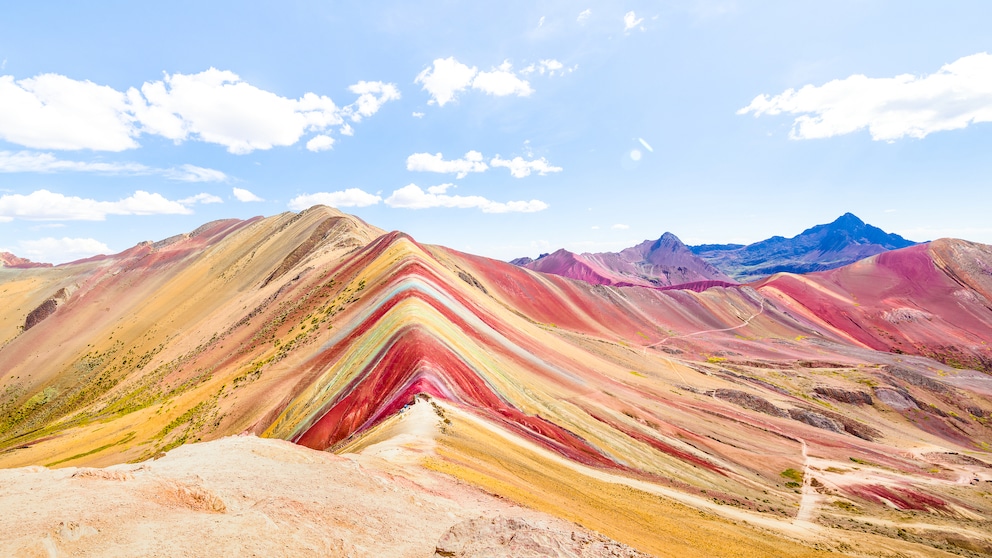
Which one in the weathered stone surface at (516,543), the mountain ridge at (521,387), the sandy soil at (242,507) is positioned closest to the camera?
the sandy soil at (242,507)

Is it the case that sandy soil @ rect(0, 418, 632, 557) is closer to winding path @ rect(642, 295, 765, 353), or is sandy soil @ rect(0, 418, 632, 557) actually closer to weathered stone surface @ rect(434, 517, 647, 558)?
weathered stone surface @ rect(434, 517, 647, 558)

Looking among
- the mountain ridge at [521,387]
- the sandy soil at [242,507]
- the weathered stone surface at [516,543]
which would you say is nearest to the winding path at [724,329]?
the mountain ridge at [521,387]

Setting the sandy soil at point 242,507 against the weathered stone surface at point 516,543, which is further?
the weathered stone surface at point 516,543

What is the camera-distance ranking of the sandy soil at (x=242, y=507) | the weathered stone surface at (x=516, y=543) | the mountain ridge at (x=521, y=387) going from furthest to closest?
1. the mountain ridge at (x=521, y=387)
2. the weathered stone surface at (x=516, y=543)
3. the sandy soil at (x=242, y=507)

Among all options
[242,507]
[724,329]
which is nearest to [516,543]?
[242,507]

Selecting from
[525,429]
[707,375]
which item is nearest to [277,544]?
[525,429]

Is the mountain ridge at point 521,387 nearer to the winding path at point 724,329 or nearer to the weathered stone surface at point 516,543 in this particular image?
the winding path at point 724,329

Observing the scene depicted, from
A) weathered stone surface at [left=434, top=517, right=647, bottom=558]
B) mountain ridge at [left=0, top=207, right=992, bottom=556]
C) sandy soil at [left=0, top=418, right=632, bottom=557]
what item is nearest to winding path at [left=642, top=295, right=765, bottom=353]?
mountain ridge at [left=0, top=207, right=992, bottom=556]

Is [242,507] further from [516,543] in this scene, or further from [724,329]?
[724,329]

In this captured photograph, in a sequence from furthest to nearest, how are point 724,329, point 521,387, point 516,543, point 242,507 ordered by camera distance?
1. point 724,329
2. point 521,387
3. point 242,507
4. point 516,543

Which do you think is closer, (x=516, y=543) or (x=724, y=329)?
(x=516, y=543)

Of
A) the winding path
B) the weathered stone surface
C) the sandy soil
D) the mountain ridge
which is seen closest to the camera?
the sandy soil
